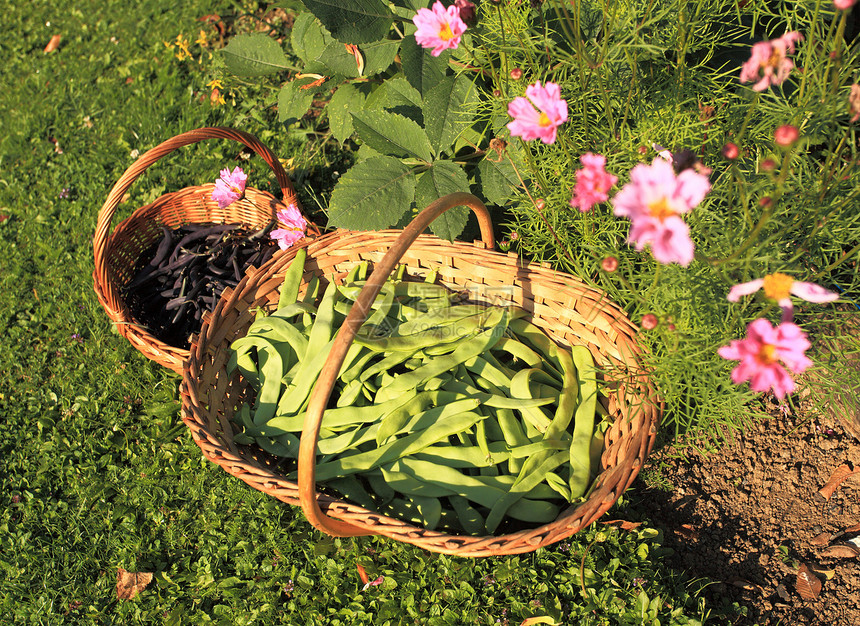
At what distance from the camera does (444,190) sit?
210cm

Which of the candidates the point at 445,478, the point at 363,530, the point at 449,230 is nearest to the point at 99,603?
the point at 363,530

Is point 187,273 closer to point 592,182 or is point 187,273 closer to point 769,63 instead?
point 592,182

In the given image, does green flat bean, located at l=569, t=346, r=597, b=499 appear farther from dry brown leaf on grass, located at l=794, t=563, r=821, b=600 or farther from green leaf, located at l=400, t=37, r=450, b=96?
green leaf, located at l=400, t=37, r=450, b=96

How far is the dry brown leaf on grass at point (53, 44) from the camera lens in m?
4.14

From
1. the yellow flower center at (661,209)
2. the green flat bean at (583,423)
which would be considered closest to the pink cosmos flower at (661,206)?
the yellow flower center at (661,209)

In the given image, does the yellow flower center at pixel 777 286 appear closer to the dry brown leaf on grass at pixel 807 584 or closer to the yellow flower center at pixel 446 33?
the yellow flower center at pixel 446 33

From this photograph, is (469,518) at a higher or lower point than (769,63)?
lower

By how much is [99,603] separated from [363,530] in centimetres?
103

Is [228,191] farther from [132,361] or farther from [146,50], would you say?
[146,50]

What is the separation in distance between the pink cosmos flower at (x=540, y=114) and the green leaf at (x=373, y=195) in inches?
31.6

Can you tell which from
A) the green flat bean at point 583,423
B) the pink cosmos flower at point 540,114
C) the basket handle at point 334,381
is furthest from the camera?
the green flat bean at point 583,423

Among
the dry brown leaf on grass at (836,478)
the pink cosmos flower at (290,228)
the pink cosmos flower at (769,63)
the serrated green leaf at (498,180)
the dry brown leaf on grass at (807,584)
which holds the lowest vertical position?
the dry brown leaf on grass at (807,584)

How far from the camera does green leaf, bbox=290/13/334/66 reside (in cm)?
258

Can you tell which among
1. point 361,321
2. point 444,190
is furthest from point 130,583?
point 444,190
